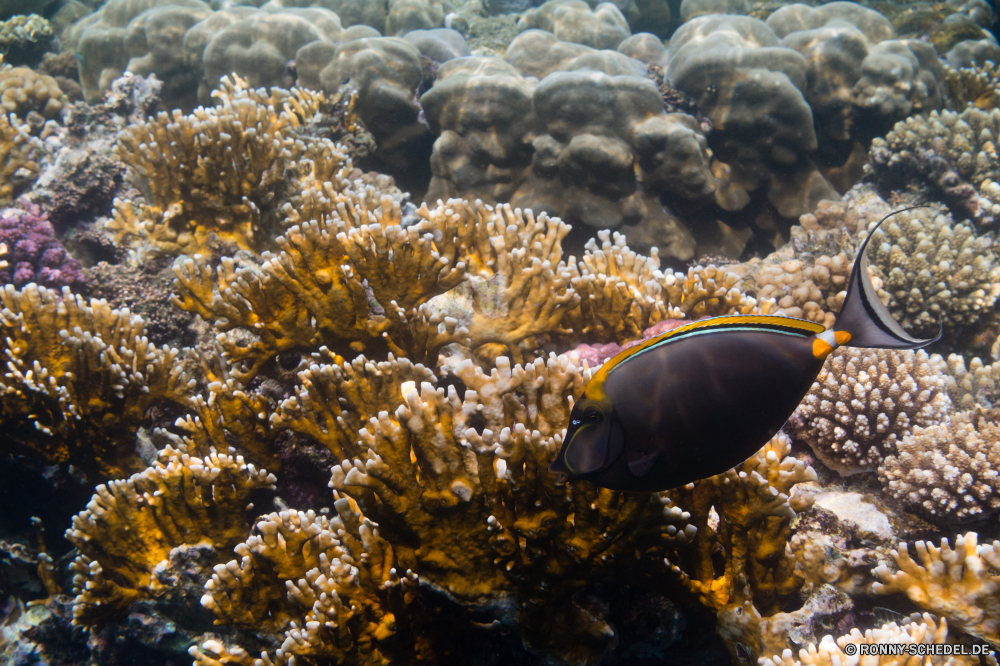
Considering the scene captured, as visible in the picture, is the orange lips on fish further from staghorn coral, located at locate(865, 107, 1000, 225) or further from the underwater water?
staghorn coral, located at locate(865, 107, 1000, 225)

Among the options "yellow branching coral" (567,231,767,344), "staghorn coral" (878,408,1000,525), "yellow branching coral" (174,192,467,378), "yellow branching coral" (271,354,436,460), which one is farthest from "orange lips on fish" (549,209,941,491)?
"staghorn coral" (878,408,1000,525)

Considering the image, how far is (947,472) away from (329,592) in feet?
10.1

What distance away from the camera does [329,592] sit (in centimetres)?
186

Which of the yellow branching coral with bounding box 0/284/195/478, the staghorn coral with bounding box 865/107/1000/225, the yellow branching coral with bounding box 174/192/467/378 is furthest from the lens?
the staghorn coral with bounding box 865/107/1000/225

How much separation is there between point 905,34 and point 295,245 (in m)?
12.8

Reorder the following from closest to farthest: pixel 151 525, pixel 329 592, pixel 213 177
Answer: pixel 329 592, pixel 151 525, pixel 213 177

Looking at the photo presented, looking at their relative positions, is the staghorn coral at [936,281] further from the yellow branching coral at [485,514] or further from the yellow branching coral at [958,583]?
the yellow branching coral at [485,514]

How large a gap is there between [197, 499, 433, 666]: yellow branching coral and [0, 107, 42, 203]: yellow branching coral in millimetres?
6769

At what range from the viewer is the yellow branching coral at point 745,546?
6.09ft

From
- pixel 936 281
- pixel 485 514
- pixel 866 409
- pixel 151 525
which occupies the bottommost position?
pixel 151 525

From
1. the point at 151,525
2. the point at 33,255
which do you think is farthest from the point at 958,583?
the point at 33,255

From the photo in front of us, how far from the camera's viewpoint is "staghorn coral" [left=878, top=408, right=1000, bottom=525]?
2.49 meters

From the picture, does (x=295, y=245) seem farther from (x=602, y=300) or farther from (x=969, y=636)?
(x=969, y=636)

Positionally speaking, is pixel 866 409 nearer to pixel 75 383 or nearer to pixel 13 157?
pixel 75 383
